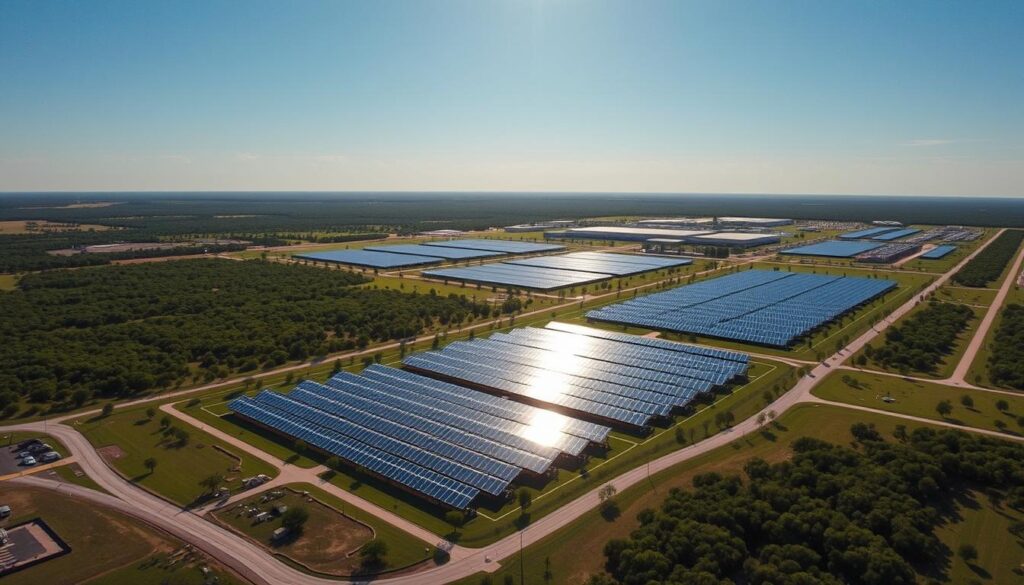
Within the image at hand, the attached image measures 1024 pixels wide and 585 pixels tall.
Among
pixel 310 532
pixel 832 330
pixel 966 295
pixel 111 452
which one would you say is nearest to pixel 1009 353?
pixel 832 330

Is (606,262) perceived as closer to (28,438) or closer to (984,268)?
(984,268)

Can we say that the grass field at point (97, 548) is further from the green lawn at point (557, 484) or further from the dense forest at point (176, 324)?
the dense forest at point (176, 324)

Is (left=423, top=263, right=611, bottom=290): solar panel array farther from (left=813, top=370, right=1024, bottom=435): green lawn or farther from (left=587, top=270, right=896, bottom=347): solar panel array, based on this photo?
(left=813, top=370, right=1024, bottom=435): green lawn

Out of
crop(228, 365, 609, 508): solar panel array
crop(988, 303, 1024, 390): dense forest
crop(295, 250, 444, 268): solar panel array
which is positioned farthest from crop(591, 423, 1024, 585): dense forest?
crop(295, 250, 444, 268): solar panel array

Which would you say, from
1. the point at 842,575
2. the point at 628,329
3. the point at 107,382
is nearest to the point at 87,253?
the point at 107,382

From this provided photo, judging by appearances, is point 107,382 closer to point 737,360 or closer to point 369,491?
point 369,491

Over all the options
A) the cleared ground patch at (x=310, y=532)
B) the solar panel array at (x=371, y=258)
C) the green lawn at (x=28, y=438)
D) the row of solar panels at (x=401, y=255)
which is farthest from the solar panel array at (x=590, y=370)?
the row of solar panels at (x=401, y=255)

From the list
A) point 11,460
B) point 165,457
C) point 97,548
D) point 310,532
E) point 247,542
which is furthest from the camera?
point 165,457
